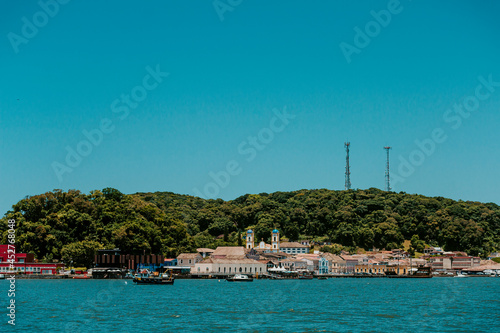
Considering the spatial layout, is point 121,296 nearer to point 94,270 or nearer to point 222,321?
point 222,321

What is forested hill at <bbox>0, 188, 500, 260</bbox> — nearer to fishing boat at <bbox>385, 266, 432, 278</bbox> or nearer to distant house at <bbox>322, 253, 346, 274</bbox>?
distant house at <bbox>322, 253, 346, 274</bbox>

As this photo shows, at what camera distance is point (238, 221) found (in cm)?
17325

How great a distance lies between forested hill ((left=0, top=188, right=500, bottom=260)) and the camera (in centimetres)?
10288

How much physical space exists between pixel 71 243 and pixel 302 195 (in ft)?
348

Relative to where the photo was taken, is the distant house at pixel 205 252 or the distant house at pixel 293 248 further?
the distant house at pixel 293 248

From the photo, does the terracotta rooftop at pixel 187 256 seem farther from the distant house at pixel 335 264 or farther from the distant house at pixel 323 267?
the distant house at pixel 335 264

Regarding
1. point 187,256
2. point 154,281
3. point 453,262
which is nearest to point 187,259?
point 187,256

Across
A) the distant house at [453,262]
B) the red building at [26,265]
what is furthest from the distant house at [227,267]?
the distant house at [453,262]

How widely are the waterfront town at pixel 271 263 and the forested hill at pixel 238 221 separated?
2.47 meters

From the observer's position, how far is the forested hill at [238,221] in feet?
338

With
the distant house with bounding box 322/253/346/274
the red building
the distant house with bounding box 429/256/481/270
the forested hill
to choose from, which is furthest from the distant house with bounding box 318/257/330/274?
the red building

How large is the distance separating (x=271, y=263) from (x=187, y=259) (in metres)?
21.5

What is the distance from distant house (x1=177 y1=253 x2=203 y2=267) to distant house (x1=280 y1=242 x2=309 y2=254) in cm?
4259

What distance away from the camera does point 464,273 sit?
5468 inches
